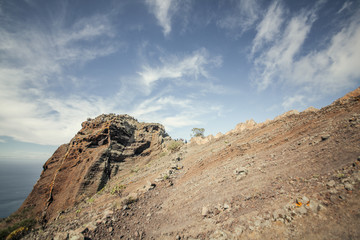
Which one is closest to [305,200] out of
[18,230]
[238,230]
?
[238,230]

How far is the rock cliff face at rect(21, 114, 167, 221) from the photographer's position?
16.9 metres

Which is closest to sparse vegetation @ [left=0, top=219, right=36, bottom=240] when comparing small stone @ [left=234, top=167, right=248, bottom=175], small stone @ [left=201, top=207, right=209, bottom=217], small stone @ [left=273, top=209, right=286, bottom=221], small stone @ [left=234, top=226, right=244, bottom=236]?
small stone @ [left=201, top=207, right=209, bottom=217]

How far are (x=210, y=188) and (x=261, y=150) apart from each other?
18.6 feet

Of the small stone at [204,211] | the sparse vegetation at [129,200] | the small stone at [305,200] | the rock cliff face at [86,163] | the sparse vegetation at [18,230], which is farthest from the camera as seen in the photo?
the rock cliff face at [86,163]

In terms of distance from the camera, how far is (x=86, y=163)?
19.3 m

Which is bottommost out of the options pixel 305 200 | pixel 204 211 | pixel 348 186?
pixel 204 211

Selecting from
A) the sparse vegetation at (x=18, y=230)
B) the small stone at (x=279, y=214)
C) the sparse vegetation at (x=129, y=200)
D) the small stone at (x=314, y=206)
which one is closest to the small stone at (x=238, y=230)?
the small stone at (x=279, y=214)

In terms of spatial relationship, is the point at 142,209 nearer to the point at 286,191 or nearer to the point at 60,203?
the point at 286,191

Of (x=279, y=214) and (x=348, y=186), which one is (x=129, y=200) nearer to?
(x=279, y=214)

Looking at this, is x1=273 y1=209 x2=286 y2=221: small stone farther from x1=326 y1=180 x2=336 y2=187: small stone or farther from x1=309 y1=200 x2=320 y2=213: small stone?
x1=326 y1=180 x2=336 y2=187: small stone

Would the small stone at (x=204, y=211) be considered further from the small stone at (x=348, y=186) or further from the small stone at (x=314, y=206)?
the small stone at (x=348, y=186)

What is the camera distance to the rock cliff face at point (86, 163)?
55.6ft

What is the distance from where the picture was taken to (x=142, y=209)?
360 inches

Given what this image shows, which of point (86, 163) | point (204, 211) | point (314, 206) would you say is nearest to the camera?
point (314, 206)
